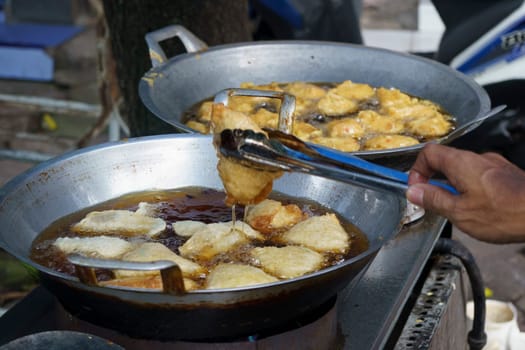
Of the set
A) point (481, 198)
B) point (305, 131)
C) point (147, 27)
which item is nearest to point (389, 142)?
point (305, 131)

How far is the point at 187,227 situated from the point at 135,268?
724 millimetres

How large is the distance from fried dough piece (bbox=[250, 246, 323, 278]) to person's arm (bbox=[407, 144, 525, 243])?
1.33ft

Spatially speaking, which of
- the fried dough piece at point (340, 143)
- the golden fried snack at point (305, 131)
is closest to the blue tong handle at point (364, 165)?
the fried dough piece at point (340, 143)

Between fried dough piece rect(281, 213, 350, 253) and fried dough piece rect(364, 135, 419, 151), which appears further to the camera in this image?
fried dough piece rect(364, 135, 419, 151)

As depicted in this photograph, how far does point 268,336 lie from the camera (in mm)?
1957

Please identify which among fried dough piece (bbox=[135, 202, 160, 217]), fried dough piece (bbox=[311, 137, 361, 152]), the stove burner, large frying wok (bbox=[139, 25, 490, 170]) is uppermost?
large frying wok (bbox=[139, 25, 490, 170])

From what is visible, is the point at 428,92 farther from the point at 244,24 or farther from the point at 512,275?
the point at 512,275

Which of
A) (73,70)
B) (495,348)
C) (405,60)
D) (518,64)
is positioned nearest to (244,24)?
(405,60)

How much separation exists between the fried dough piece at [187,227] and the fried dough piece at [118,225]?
51 millimetres

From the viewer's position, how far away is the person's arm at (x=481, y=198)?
1804 millimetres

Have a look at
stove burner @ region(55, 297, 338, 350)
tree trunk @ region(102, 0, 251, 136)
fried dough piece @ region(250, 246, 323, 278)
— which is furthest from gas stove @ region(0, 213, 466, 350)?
tree trunk @ region(102, 0, 251, 136)

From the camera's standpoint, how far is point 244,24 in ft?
14.5

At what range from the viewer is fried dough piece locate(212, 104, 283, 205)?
2.12m

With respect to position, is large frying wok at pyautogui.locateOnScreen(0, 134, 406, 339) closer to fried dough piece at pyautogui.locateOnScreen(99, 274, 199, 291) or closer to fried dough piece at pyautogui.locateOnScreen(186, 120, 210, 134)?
fried dough piece at pyautogui.locateOnScreen(99, 274, 199, 291)
